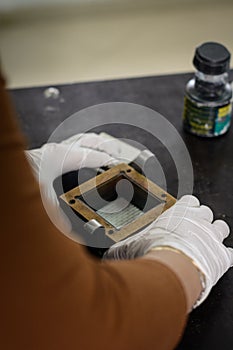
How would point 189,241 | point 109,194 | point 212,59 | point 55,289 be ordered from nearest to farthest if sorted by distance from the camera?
1. point 55,289
2. point 189,241
3. point 109,194
4. point 212,59

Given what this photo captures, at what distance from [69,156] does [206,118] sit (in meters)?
0.26

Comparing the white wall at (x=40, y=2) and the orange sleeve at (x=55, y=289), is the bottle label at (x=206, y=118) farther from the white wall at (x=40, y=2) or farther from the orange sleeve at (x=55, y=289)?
the white wall at (x=40, y=2)

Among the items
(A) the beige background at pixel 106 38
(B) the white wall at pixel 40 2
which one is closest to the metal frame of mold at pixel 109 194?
(A) the beige background at pixel 106 38

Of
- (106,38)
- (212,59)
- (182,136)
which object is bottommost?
(106,38)

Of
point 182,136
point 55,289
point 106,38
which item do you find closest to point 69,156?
point 182,136

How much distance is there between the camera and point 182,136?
3.52ft

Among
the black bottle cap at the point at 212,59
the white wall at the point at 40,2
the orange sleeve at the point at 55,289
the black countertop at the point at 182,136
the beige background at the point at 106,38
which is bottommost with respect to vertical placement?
the beige background at the point at 106,38

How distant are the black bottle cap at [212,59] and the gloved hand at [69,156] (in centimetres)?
20

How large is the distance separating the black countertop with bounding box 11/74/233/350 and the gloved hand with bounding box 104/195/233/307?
0.15ft

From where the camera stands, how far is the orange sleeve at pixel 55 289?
476mm

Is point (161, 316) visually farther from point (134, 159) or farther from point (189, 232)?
point (134, 159)

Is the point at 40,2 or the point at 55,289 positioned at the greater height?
the point at 55,289

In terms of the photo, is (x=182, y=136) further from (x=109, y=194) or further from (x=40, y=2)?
(x=40, y=2)

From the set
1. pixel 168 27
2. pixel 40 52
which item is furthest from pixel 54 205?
pixel 168 27
